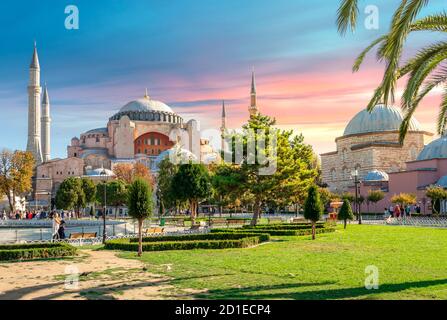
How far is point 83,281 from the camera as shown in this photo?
877 cm

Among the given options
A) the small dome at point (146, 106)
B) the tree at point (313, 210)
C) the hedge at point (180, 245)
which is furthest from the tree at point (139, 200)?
the small dome at point (146, 106)

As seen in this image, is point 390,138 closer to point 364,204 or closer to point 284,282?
point 364,204

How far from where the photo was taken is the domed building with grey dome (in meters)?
50.3

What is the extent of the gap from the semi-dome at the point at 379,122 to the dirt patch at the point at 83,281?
147ft

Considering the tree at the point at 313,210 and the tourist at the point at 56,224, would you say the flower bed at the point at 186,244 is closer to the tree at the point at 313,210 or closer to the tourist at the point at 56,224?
the tree at the point at 313,210

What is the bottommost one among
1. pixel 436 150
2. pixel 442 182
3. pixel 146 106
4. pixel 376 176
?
pixel 442 182

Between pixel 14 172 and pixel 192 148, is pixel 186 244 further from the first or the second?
pixel 192 148

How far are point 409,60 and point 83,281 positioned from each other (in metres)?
7.48

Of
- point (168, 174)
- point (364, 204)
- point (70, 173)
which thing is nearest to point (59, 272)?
point (168, 174)

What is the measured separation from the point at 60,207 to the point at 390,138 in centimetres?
3232

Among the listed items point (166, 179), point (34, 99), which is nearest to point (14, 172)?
point (166, 179)

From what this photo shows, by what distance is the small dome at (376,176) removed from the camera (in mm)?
45906

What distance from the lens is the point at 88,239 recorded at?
18.7m

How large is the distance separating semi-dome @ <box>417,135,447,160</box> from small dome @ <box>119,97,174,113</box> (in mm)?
51388
